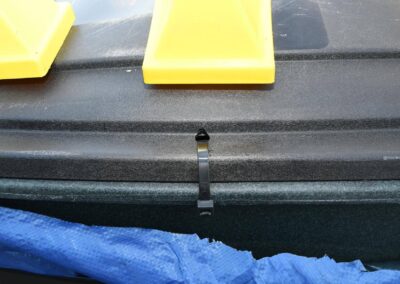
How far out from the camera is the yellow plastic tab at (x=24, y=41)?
97 centimetres

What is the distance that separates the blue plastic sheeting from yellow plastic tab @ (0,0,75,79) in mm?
312

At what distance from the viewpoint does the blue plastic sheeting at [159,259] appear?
914 millimetres

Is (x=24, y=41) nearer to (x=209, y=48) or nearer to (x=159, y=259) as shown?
(x=209, y=48)

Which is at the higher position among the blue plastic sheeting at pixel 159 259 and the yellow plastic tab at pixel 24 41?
the yellow plastic tab at pixel 24 41

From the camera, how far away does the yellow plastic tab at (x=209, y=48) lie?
2.97 ft

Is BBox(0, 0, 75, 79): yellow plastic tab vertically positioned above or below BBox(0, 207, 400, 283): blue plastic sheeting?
above

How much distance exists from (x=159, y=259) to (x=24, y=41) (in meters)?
0.52

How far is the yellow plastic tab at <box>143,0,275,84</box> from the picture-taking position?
905 millimetres

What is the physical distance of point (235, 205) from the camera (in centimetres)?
92

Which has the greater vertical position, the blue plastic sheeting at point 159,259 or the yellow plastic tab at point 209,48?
the yellow plastic tab at point 209,48

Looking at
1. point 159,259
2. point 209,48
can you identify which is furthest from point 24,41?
point 159,259

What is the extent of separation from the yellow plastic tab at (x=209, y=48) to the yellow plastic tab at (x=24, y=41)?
23 centimetres

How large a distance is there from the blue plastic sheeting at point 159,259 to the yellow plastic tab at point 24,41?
312mm

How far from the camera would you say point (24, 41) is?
0.97 metres
